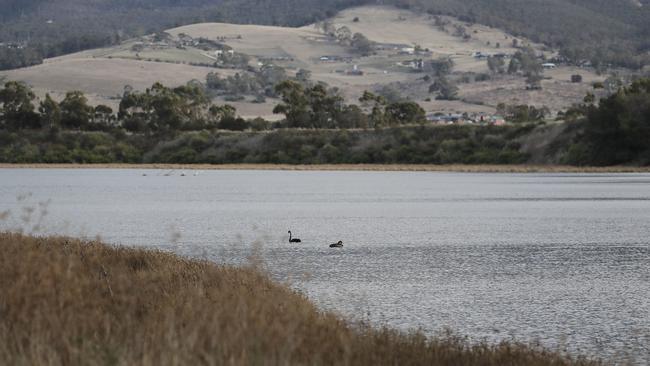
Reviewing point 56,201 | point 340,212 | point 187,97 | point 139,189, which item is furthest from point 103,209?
point 187,97

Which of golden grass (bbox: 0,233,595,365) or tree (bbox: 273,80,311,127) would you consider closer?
golden grass (bbox: 0,233,595,365)

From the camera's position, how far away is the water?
17.9 metres

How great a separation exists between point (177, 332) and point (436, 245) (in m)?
19.4

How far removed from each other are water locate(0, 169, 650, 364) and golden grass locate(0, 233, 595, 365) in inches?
112

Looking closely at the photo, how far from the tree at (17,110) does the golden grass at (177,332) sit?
121 m

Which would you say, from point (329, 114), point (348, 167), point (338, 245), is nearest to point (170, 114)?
point (329, 114)

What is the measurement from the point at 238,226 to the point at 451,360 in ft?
84.3

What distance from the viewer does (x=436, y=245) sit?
102ft

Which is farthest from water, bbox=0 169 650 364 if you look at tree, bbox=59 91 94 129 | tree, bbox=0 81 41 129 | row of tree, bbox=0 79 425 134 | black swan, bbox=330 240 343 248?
tree, bbox=59 91 94 129

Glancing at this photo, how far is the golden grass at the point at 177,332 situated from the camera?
10.5 metres

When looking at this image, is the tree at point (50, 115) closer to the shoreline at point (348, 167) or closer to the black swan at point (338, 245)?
the shoreline at point (348, 167)

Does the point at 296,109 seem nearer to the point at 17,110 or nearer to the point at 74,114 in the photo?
the point at 74,114

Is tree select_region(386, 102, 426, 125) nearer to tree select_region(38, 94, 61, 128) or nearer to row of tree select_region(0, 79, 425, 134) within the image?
row of tree select_region(0, 79, 425, 134)

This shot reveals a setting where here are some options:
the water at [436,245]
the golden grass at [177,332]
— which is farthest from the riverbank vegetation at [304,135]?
the golden grass at [177,332]
